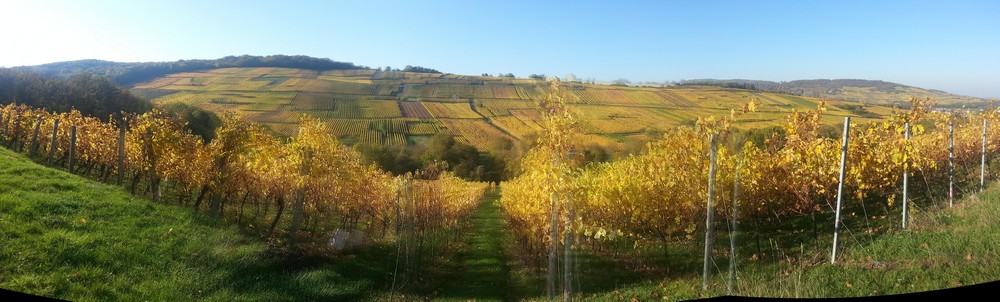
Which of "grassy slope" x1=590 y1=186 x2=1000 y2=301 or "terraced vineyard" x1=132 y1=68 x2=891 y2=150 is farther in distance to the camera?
"terraced vineyard" x1=132 y1=68 x2=891 y2=150

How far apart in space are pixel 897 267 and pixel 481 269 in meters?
9.13

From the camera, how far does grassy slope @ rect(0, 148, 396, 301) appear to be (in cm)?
448

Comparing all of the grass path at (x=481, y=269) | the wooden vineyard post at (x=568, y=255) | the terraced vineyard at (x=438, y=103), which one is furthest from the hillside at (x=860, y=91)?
the grass path at (x=481, y=269)

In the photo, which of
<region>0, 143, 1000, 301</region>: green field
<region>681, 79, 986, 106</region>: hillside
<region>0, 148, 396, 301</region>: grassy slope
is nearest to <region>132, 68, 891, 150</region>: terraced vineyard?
<region>681, 79, 986, 106</region>: hillside

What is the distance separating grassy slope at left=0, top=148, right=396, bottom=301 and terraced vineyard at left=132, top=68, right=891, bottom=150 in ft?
14.2

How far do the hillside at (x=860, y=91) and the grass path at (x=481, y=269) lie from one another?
20.8ft

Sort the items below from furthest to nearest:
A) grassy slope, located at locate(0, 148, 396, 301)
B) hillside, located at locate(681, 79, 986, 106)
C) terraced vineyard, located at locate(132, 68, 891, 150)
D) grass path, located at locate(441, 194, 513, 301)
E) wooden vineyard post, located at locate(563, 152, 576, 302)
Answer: grass path, located at locate(441, 194, 513, 301)
hillside, located at locate(681, 79, 986, 106)
terraced vineyard, located at locate(132, 68, 891, 150)
wooden vineyard post, located at locate(563, 152, 576, 302)
grassy slope, located at locate(0, 148, 396, 301)

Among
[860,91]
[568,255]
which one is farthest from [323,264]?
[860,91]

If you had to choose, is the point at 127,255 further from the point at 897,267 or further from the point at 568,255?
the point at 897,267

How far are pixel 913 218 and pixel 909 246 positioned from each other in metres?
A: 2.71

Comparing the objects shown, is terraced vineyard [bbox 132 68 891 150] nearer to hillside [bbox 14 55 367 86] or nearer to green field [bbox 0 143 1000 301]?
hillside [bbox 14 55 367 86]

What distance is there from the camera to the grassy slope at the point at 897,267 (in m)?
3.64

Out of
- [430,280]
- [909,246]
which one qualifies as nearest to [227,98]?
[430,280]

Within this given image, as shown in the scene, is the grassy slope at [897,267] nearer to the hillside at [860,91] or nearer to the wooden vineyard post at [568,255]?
the wooden vineyard post at [568,255]
